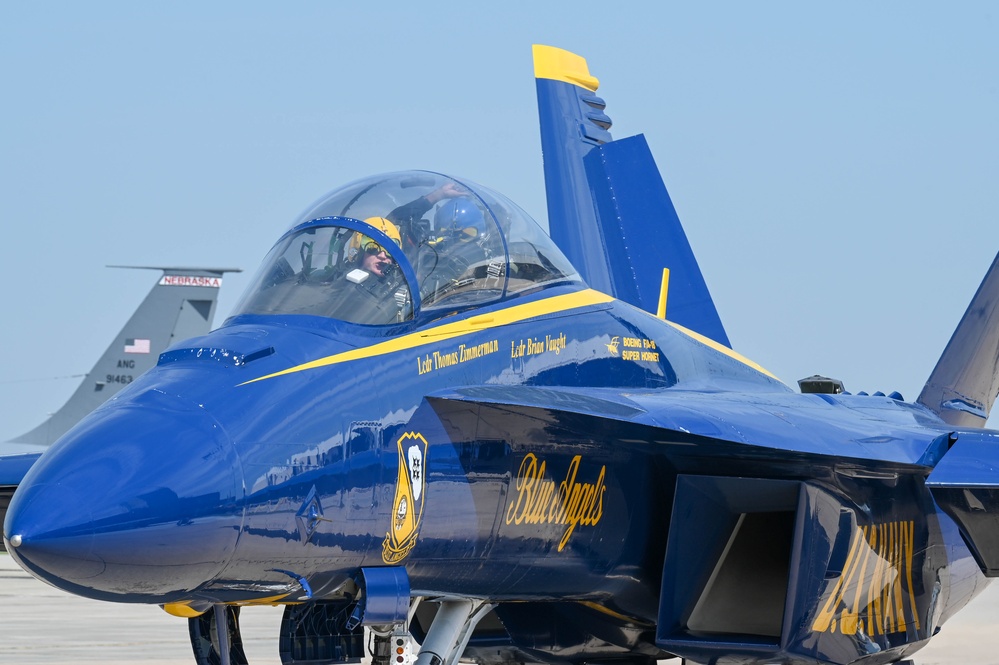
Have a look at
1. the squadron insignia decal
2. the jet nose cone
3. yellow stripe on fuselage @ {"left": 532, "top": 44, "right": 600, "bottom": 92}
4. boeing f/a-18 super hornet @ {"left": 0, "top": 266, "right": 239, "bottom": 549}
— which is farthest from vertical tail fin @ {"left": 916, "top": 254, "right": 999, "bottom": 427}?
boeing f/a-18 super hornet @ {"left": 0, "top": 266, "right": 239, "bottom": 549}

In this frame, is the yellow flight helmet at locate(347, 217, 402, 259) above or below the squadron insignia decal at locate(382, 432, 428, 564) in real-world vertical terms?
above

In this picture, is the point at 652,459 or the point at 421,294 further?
the point at 652,459

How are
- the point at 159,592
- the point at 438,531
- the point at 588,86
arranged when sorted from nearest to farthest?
the point at 159,592 < the point at 438,531 < the point at 588,86

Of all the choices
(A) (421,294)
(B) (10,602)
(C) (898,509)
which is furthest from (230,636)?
(B) (10,602)

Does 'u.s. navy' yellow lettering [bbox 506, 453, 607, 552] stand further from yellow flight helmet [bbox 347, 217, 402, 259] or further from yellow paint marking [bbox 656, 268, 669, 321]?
yellow paint marking [bbox 656, 268, 669, 321]

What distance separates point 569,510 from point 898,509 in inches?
79.2

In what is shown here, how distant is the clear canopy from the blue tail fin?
4424 millimetres

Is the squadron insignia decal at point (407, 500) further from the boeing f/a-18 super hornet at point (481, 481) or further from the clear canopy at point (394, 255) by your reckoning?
the clear canopy at point (394, 255)

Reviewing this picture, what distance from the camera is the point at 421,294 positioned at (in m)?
5.71

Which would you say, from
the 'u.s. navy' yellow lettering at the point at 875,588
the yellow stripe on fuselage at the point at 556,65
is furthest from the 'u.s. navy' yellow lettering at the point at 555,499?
the yellow stripe on fuselage at the point at 556,65

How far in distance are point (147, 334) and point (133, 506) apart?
1139 inches

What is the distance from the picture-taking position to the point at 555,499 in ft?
19.9

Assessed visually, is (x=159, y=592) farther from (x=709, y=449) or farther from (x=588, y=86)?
(x=588, y=86)

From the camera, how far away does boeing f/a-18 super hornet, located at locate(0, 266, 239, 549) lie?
104 ft
